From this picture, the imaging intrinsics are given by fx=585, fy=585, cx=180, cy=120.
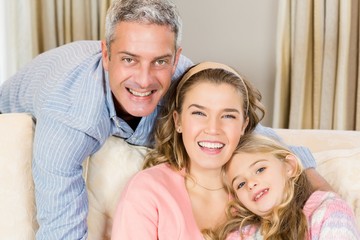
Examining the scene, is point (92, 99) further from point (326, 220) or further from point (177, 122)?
point (326, 220)

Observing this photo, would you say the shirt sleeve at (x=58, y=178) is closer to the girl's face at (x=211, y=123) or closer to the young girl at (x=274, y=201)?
the girl's face at (x=211, y=123)

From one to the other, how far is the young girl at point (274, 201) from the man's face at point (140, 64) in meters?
0.31

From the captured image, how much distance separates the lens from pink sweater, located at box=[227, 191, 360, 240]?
61.6 inches

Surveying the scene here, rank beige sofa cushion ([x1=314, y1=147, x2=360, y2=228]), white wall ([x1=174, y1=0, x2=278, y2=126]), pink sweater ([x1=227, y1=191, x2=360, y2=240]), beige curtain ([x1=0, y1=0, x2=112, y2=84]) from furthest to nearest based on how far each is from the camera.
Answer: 1. white wall ([x1=174, y1=0, x2=278, y2=126])
2. beige curtain ([x1=0, y1=0, x2=112, y2=84])
3. beige sofa cushion ([x1=314, y1=147, x2=360, y2=228])
4. pink sweater ([x1=227, y1=191, x2=360, y2=240])

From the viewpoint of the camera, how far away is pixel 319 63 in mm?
3084

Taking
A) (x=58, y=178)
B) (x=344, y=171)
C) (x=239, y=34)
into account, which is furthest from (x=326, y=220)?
(x=239, y=34)

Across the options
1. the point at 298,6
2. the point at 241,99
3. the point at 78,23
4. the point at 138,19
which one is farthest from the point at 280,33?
the point at 138,19

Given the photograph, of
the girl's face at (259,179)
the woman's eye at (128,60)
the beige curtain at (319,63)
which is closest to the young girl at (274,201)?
the girl's face at (259,179)

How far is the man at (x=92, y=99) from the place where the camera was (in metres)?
1.59

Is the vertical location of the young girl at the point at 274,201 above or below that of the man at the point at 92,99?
below

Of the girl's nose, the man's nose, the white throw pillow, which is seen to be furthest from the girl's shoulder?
the man's nose

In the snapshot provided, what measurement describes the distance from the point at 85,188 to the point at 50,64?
0.43m

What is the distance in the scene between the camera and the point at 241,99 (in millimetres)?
1741

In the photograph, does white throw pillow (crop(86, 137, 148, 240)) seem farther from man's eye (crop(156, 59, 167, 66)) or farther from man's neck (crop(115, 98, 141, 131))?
man's eye (crop(156, 59, 167, 66))
